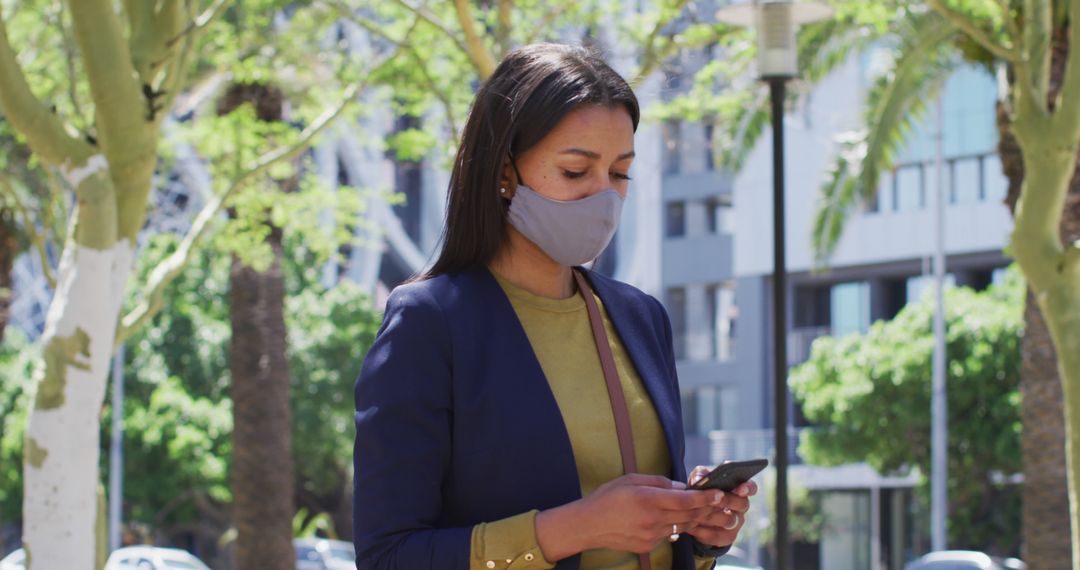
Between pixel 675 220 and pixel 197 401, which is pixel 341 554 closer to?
pixel 197 401

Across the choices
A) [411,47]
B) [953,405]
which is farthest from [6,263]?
[953,405]

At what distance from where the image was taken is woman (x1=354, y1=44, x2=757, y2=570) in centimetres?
235

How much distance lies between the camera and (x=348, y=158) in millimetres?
45844

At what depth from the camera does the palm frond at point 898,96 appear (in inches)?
615

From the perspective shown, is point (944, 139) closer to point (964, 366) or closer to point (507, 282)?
point (964, 366)

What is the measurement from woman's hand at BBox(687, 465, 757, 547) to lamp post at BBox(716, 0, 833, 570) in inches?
289

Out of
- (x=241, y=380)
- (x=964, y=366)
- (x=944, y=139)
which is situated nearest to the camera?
(x=241, y=380)

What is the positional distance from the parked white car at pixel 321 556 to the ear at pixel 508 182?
25.0 meters

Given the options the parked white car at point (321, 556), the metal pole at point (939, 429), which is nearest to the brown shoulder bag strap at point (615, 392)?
the parked white car at point (321, 556)

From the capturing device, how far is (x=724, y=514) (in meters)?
2.39

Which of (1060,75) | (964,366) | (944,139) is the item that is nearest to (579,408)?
(1060,75)

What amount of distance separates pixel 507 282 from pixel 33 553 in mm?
5802

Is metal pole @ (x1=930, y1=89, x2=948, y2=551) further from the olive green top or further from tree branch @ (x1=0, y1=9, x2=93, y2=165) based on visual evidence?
the olive green top

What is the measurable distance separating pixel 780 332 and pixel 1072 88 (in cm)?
286
